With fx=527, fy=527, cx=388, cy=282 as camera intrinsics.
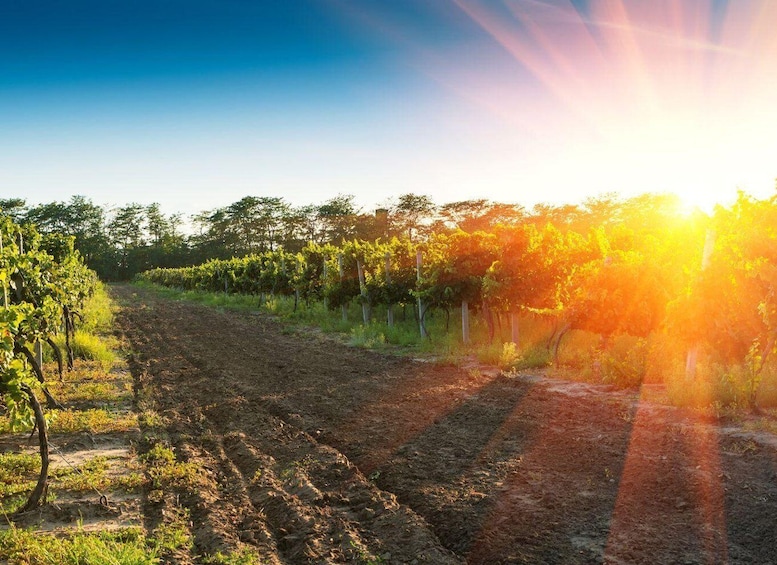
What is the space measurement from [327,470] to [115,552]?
231 centimetres

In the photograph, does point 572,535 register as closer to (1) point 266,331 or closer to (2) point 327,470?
(2) point 327,470

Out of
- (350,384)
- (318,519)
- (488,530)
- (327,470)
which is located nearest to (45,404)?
(350,384)

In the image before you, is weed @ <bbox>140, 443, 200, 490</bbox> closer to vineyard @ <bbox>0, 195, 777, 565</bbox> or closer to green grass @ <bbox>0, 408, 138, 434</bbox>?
vineyard @ <bbox>0, 195, 777, 565</bbox>

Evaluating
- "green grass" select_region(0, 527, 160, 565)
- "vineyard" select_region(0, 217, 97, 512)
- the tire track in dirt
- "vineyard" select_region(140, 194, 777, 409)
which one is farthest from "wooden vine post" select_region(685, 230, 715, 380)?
"vineyard" select_region(0, 217, 97, 512)

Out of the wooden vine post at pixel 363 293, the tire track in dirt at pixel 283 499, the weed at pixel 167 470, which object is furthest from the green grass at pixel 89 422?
the wooden vine post at pixel 363 293

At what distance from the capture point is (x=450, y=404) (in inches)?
332

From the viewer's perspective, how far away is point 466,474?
5.54 metres

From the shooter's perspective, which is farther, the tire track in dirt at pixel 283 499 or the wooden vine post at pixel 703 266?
the wooden vine post at pixel 703 266

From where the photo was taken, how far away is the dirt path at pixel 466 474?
163 inches

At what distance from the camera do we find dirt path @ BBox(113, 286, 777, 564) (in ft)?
13.6

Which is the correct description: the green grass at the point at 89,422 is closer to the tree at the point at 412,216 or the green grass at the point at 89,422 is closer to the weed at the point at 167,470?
the weed at the point at 167,470

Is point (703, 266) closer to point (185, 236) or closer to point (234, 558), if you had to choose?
point (234, 558)

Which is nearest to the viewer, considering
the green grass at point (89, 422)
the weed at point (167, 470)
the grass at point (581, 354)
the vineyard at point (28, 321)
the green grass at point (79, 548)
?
the green grass at point (79, 548)

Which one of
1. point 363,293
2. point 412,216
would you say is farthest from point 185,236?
point 363,293
